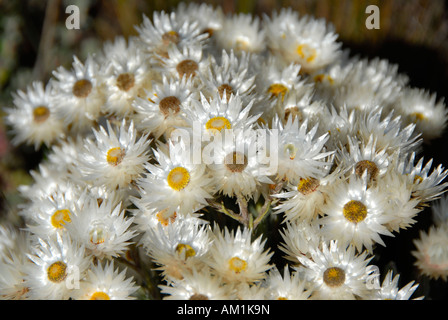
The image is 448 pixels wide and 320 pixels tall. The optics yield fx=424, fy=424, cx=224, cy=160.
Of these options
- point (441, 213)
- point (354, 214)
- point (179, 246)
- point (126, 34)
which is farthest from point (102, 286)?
point (126, 34)

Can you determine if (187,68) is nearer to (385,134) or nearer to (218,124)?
(218,124)

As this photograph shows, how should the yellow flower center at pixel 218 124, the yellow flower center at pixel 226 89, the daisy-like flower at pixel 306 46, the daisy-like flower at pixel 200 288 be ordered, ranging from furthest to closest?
the daisy-like flower at pixel 306 46, the yellow flower center at pixel 226 89, the yellow flower center at pixel 218 124, the daisy-like flower at pixel 200 288

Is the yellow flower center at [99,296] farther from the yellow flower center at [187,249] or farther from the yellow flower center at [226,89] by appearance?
the yellow flower center at [226,89]

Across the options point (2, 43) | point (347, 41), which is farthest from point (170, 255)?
point (2, 43)

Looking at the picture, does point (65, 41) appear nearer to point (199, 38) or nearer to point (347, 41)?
point (199, 38)

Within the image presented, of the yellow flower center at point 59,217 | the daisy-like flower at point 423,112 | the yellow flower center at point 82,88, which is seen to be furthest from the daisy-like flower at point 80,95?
the daisy-like flower at point 423,112
